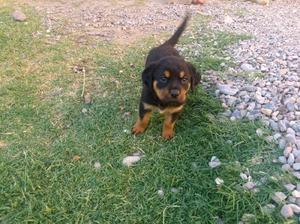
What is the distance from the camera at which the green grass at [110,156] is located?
3.03 metres

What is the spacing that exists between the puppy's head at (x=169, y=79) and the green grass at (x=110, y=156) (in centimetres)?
55

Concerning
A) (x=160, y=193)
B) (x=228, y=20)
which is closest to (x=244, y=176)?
(x=160, y=193)

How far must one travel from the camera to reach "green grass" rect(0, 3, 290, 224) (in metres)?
3.03

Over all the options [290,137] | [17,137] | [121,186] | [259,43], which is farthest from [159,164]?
[259,43]

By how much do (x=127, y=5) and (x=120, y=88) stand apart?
2.98 metres

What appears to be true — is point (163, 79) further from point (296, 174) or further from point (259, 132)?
point (296, 174)

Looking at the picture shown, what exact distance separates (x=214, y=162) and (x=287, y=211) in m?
0.75

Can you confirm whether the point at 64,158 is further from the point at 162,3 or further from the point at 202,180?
the point at 162,3

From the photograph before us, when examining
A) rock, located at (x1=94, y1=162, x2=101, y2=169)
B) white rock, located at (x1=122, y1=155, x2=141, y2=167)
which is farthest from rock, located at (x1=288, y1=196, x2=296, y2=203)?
rock, located at (x1=94, y1=162, x2=101, y2=169)

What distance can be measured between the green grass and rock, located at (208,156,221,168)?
4 centimetres

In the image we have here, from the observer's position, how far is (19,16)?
6.21 metres

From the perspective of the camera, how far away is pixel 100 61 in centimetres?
511

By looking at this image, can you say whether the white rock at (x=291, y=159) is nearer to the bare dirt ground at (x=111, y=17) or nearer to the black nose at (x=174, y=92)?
the black nose at (x=174, y=92)

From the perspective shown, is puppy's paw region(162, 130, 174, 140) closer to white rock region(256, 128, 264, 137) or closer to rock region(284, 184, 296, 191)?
white rock region(256, 128, 264, 137)
